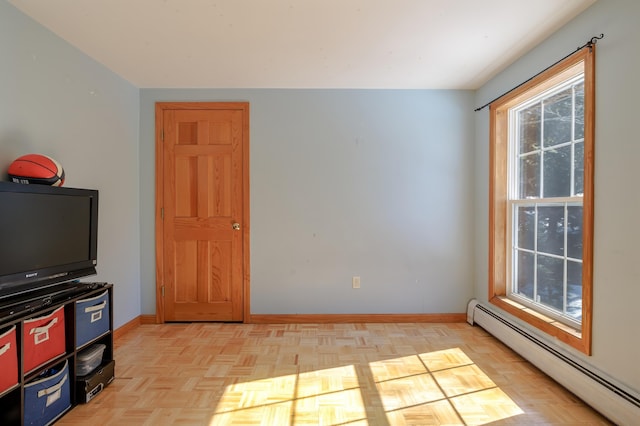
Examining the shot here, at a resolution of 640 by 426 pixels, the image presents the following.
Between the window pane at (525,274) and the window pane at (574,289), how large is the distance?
0.48 meters

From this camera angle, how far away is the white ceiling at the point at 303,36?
2209mm

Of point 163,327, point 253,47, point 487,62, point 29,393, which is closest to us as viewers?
point 29,393

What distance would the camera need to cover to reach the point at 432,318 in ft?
12.3

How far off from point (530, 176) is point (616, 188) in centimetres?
102

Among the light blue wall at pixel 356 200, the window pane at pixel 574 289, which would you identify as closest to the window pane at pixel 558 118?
the window pane at pixel 574 289

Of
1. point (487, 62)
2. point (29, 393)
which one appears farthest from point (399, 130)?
point (29, 393)

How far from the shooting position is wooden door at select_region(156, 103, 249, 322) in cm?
369

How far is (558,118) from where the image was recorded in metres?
2.64

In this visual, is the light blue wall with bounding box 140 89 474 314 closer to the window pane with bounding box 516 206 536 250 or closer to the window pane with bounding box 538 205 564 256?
the window pane with bounding box 516 206 536 250

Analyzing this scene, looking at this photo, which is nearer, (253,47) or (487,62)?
(253,47)

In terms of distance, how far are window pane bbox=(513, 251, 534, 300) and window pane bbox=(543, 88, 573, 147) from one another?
3.22 ft

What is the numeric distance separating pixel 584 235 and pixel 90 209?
3.25m

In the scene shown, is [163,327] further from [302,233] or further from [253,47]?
[253,47]

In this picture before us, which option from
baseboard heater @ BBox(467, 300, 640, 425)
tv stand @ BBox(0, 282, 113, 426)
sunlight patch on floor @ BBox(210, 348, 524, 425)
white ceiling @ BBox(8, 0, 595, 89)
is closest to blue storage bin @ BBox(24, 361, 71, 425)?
tv stand @ BBox(0, 282, 113, 426)
